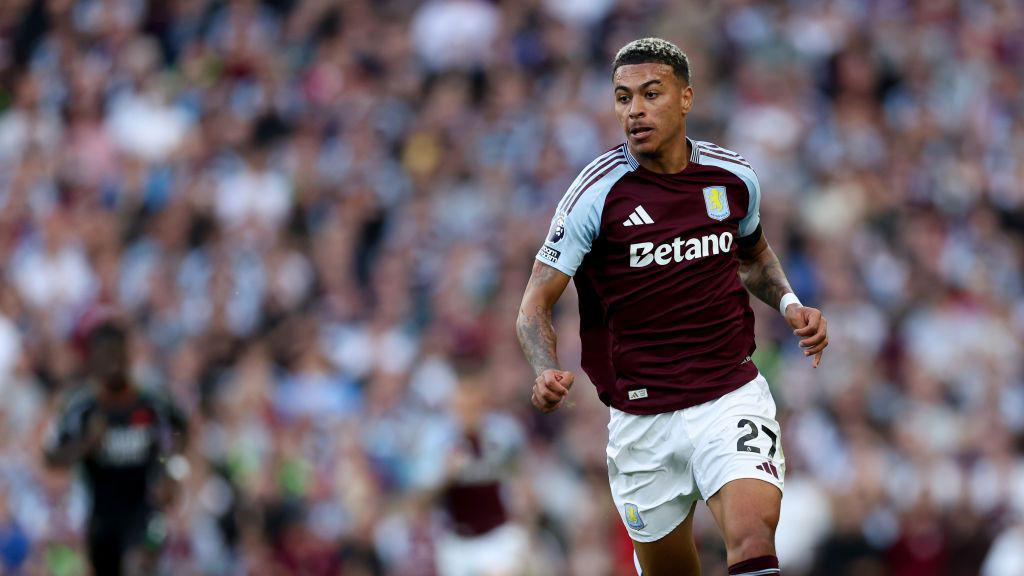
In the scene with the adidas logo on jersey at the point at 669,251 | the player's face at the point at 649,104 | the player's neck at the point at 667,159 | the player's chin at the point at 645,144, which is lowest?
the adidas logo on jersey at the point at 669,251

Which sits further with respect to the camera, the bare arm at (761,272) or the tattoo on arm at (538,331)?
the bare arm at (761,272)

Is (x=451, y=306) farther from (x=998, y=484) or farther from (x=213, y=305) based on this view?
(x=998, y=484)

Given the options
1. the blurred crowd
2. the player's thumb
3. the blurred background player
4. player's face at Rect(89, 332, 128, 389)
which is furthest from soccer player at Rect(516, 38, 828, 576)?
the blurred crowd

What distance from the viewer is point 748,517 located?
21.1ft

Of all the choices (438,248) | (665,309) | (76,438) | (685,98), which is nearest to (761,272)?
(665,309)

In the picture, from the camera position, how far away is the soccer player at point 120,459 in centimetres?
1104

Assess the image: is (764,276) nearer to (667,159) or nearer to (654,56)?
(667,159)

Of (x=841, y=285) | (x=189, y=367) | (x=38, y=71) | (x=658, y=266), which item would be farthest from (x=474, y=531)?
(x=38, y=71)

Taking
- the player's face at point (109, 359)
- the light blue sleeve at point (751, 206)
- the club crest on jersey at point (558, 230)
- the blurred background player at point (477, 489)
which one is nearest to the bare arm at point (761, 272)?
the light blue sleeve at point (751, 206)

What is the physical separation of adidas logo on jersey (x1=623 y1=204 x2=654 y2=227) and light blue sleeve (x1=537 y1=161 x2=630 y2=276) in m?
0.12

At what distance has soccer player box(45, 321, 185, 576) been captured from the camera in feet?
36.2

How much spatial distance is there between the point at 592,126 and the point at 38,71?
6134 millimetres

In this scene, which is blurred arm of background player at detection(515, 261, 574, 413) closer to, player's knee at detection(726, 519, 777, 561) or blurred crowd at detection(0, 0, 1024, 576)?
player's knee at detection(726, 519, 777, 561)

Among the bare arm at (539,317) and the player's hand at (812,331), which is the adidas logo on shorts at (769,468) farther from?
the bare arm at (539,317)
